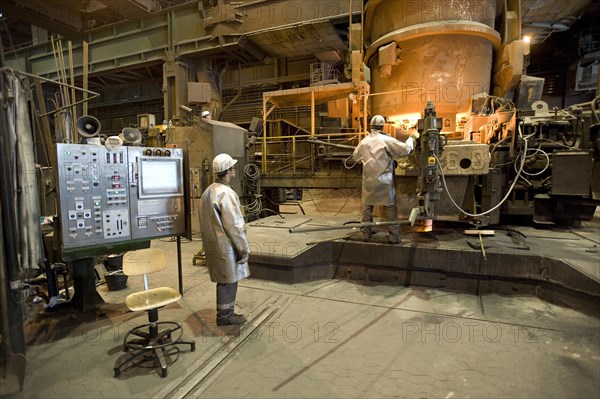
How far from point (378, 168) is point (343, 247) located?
135 centimetres

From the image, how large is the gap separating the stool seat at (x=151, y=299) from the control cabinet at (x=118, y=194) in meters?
0.92

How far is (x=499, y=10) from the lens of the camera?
726 centimetres

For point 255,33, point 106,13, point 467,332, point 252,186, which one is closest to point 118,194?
point 467,332

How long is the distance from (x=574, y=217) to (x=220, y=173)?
5958 mm

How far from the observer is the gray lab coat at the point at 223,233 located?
343cm

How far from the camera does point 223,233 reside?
11.3 feet

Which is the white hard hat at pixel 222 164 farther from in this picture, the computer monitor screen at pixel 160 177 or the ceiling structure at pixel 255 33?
the ceiling structure at pixel 255 33

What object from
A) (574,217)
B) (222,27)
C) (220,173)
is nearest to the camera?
(220,173)

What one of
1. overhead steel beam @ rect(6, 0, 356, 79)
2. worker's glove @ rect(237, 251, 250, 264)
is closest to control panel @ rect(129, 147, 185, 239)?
worker's glove @ rect(237, 251, 250, 264)

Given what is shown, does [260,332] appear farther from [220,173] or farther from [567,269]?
[567,269]

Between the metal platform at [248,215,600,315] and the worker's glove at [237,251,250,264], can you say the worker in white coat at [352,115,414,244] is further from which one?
the worker's glove at [237,251,250,264]

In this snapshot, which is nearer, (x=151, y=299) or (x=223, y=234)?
(x=151, y=299)

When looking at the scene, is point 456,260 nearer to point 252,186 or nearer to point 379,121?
point 379,121

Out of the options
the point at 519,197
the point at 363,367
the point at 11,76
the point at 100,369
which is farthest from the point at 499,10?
the point at 100,369
